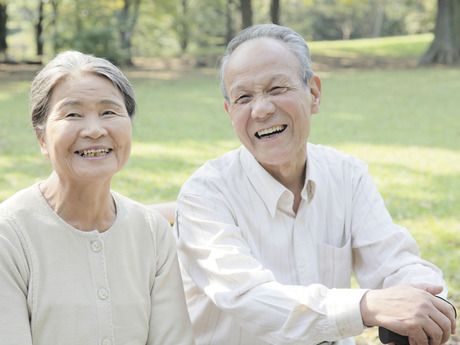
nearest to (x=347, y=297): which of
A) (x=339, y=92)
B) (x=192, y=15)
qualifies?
(x=339, y=92)

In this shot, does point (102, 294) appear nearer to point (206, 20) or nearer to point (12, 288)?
point (12, 288)

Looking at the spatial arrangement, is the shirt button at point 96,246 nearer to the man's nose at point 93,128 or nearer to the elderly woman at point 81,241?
the elderly woman at point 81,241

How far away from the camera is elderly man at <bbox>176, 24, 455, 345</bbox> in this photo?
279 cm

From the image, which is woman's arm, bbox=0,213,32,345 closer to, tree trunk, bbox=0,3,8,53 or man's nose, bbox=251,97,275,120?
man's nose, bbox=251,97,275,120

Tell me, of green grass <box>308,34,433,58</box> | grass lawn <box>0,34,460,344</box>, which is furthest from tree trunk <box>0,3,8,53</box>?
green grass <box>308,34,433,58</box>

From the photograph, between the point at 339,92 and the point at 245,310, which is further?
the point at 339,92

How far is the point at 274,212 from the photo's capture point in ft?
9.63

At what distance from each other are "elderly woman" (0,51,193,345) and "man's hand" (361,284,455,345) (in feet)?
2.23

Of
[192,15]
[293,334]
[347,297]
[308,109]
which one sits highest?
[308,109]

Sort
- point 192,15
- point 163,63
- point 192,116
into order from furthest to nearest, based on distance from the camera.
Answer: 1. point 192,15
2. point 163,63
3. point 192,116

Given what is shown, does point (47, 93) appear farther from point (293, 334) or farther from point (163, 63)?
point (163, 63)

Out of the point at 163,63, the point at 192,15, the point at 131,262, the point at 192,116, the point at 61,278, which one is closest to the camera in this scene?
the point at 61,278

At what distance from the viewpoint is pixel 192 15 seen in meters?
44.1

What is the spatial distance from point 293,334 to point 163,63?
27336 millimetres
